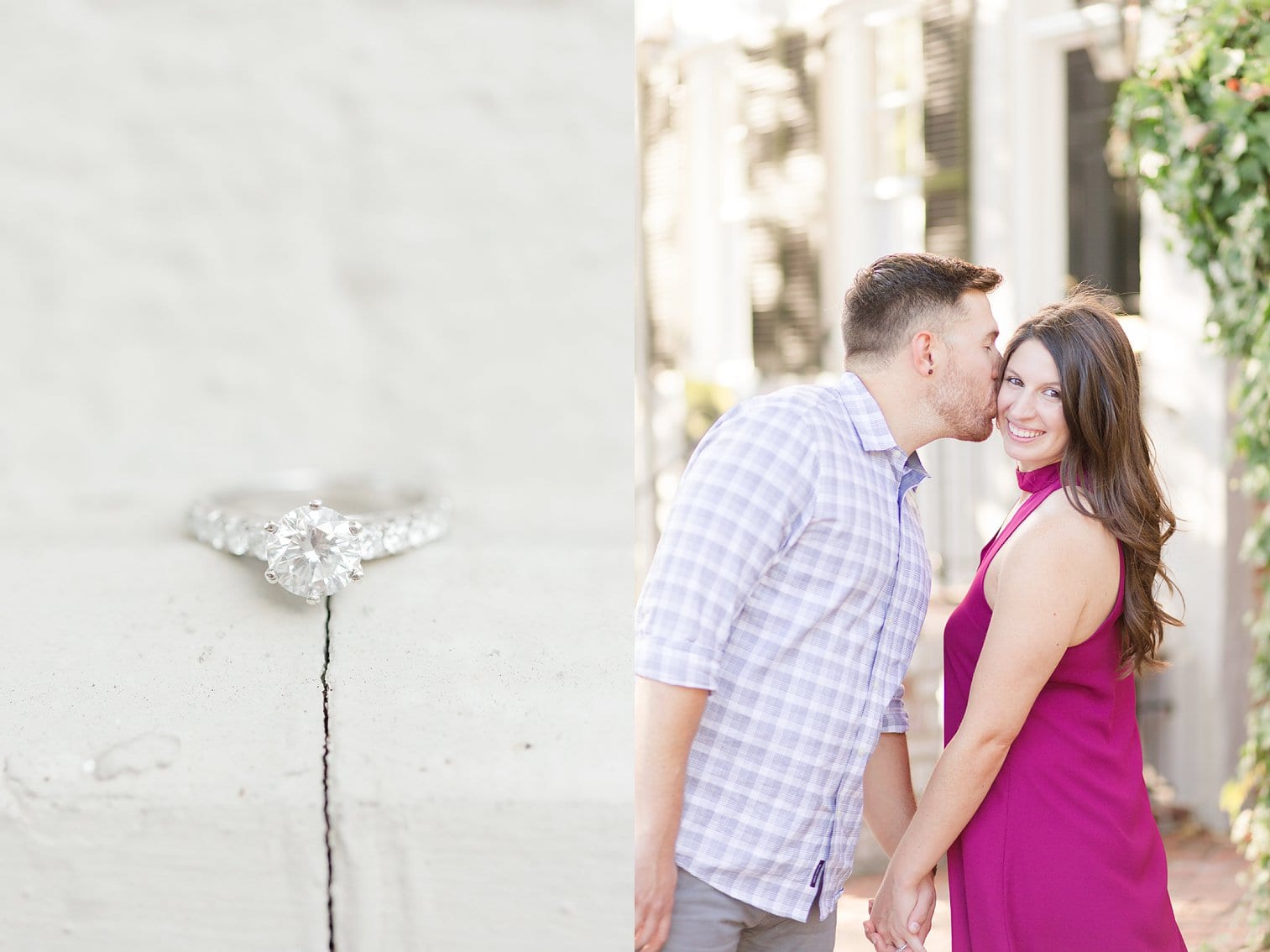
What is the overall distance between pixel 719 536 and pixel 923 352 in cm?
55

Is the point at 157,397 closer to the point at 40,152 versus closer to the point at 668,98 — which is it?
the point at 40,152

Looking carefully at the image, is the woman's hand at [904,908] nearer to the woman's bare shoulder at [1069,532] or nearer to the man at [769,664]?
the man at [769,664]

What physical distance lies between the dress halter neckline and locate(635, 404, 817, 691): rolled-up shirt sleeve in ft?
1.94

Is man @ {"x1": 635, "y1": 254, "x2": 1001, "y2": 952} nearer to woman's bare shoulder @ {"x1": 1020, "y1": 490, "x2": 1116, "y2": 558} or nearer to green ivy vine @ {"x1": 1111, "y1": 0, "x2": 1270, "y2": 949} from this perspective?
woman's bare shoulder @ {"x1": 1020, "y1": 490, "x2": 1116, "y2": 558}

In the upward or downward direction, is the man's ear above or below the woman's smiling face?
above

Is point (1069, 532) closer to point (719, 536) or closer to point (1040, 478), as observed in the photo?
point (1040, 478)

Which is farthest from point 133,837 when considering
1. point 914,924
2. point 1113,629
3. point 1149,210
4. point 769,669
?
point 1149,210

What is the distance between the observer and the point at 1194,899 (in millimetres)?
4734

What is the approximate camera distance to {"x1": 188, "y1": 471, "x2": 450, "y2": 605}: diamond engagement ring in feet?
2.73

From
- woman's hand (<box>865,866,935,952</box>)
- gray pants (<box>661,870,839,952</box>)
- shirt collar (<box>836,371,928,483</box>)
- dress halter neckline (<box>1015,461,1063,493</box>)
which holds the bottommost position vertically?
woman's hand (<box>865,866,935,952</box>)

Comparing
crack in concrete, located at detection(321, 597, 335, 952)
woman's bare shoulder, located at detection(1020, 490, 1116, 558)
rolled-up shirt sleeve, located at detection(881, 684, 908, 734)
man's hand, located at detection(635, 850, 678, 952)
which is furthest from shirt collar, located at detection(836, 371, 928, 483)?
crack in concrete, located at detection(321, 597, 335, 952)

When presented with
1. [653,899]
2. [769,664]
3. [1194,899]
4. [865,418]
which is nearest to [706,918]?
[653,899]

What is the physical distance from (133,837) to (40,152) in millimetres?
445

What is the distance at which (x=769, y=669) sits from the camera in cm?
191
